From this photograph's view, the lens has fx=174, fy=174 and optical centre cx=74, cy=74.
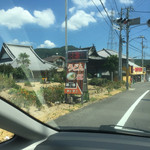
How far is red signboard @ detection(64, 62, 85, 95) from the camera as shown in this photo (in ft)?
29.2

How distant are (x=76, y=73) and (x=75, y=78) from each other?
0.28 meters

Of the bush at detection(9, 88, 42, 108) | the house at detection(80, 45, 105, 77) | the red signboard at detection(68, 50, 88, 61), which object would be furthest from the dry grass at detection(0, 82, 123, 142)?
the house at detection(80, 45, 105, 77)

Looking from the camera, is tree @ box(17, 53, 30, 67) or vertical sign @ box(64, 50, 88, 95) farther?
vertical sign @ box(64, 50, 88, 95)

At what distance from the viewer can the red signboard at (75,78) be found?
8898 millimetres

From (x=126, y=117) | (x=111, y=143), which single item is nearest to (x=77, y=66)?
(x=126, y=117)

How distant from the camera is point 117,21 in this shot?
18578 millimetres

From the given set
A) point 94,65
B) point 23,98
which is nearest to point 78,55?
point 23,98

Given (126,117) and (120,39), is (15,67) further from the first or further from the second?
(120,39)

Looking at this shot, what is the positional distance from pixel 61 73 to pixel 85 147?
50.1 ft

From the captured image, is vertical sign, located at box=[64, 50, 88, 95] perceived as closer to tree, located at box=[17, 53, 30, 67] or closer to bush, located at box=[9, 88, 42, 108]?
bush, located at box=[9, 88, 42, 108]

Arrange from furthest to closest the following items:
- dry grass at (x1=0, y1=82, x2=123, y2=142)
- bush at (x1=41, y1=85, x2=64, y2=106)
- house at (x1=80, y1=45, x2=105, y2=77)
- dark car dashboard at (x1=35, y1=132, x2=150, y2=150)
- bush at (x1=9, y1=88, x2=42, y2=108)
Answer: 1. house at (x1=80, y1=45, x2=105, y2=77)
2. bush at (x1=41, y1=85, x2=64, y2=106)
3. dry grass at (x1=0, y1=82, x2=123, y2=142)
4. bush at (x1=9, y1=88, x2=42, y2=108)
5. dark car dashboard at (x1=35, y1=132, x2=150, y2=150)

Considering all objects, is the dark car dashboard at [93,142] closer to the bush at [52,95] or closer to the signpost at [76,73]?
the bush at [52,95]

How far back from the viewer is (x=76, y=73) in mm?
9156

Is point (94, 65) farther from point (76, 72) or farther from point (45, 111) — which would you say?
point (45, 111)
